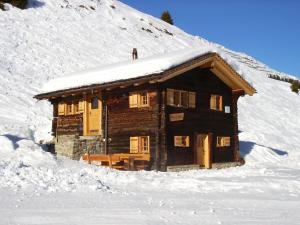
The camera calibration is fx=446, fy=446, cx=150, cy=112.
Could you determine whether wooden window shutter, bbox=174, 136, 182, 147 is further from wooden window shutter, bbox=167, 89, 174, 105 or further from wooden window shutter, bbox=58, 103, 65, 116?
wooden window shutter, bbox=58, 103, 65, 116

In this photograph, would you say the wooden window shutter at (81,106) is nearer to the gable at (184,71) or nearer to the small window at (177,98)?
the gable at (184,71)

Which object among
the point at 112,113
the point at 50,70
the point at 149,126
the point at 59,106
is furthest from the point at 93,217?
the point at 50,70

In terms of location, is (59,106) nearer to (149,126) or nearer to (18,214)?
(149,126)

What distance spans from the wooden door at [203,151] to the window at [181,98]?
1858 millimetres

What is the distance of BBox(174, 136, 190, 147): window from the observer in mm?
22422

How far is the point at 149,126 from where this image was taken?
2222 centimetres

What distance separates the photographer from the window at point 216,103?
25420mm

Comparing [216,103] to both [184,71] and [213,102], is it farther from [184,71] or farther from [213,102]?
[184,71]

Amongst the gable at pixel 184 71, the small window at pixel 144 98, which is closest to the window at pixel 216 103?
the gable at pixel 184 71

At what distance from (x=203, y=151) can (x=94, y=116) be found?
6477 millimetres

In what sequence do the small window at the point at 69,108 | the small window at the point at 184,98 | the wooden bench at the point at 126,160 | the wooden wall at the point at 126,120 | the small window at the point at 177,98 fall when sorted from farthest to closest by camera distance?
the small window at the point at 69,108
the small window at the point at 184,98
the small window at the point at 177,98
the wooden wall at the point at 126,120
the wooden bench at the point at 126,160

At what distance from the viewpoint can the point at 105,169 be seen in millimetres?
18781

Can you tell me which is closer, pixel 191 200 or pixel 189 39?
pixel 191 200

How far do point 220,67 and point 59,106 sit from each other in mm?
10529
